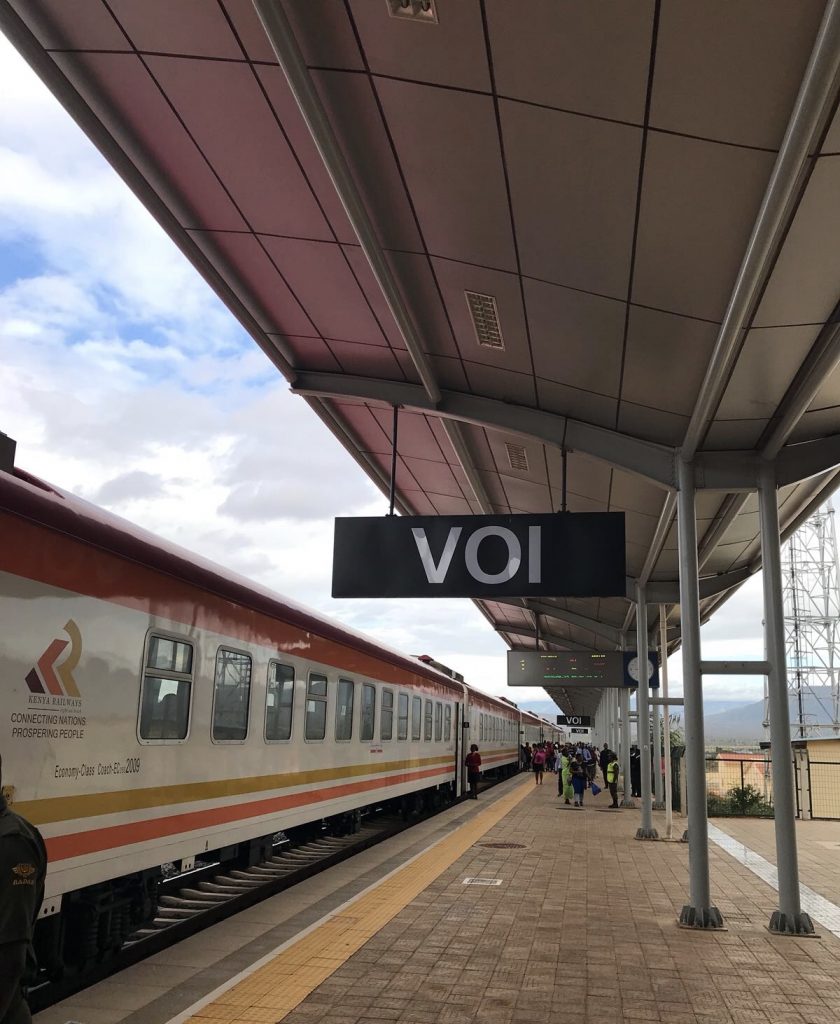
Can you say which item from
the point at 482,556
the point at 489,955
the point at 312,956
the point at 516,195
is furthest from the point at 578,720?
the point at 516,195

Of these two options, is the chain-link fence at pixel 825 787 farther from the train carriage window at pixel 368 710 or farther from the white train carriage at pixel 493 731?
the train carriage window at pixel 368 710

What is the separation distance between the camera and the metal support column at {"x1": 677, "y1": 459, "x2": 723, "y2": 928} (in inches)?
316

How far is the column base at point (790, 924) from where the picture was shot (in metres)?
7.71

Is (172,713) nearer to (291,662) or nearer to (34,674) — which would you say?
(34,674)

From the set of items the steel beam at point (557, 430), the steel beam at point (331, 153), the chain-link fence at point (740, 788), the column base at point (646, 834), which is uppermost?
the steel beam at point (331, 153)

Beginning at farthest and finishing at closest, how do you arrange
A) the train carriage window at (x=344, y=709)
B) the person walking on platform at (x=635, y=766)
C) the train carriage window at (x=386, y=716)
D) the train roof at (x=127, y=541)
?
the person walking on platform at (x=635, y=766), the train carriage window at (x=386, y=716), the train carriage window at (x=344, y=709), the train roof at (x=127, y=541)

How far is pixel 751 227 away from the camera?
491 cm

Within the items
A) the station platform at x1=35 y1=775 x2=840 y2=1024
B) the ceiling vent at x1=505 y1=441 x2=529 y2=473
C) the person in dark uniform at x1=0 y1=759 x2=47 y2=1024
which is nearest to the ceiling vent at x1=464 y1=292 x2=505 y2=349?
the ceiling vent at x1=505 y1=441 x2=529 y2=473

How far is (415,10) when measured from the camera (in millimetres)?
4027

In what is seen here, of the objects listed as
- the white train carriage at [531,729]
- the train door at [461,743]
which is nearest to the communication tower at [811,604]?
the white train carriage at [531,729]

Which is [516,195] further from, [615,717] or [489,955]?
[615,717]

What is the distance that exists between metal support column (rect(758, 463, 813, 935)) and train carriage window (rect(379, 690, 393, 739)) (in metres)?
6.63

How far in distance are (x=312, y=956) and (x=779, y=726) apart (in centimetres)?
443

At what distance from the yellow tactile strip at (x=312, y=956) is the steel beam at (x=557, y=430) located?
4.41m
